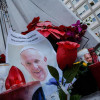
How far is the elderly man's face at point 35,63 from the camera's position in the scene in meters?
0.42

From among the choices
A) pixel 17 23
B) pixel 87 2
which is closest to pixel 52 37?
pixel 17 23

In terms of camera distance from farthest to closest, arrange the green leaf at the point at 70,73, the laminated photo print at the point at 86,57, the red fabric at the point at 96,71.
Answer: the laminated photo print at the point at 86,57, the red fabric at the point at 96,71, the green leaf at the point at 70,73

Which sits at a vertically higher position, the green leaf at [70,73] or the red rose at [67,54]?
the red rose at [67,54]

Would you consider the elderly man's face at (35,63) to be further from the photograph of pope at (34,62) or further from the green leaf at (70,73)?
the green leaf at (70,73)

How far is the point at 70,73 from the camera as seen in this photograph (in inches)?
10.7

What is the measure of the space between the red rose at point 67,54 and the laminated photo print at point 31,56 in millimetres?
97

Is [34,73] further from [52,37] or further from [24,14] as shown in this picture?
[24,14]

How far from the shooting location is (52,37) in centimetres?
54

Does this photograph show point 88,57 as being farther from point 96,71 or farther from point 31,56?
point 31,56

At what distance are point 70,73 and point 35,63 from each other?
0.59 ft

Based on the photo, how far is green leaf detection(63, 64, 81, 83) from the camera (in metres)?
0.26

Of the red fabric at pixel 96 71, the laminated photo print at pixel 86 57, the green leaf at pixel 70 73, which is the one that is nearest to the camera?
the green leaf at pixel 70 73

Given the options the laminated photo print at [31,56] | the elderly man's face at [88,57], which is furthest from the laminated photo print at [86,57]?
the laminated photo print at [31,56]

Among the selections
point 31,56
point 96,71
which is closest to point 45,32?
point 31,56
